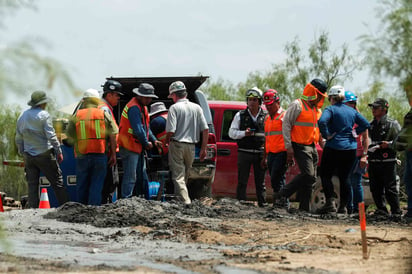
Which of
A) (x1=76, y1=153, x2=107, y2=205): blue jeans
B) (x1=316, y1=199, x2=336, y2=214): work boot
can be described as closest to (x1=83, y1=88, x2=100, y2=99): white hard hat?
(x1=76, y1=153, x2=107, y2=205): blue jeans

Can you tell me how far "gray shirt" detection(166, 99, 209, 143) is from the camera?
1248cm

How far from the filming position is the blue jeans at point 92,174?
12.1m

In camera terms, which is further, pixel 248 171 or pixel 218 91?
pixel 218 91

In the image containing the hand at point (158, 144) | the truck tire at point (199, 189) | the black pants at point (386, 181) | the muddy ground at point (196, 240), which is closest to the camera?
the muddy ground at point (196, 240)

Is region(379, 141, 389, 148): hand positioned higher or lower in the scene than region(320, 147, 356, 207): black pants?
higher

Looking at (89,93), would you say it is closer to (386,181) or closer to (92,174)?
(92,174)

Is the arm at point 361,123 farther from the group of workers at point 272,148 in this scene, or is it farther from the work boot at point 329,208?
the work boot at point 329,208

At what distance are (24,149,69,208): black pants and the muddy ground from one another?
4.20ft

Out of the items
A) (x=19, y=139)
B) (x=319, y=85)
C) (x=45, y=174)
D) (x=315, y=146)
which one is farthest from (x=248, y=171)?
(x=19, y=139)

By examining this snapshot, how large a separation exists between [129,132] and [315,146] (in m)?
2.82

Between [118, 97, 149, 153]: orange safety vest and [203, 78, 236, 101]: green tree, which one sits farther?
[203, 78, 236, 101]: green tree

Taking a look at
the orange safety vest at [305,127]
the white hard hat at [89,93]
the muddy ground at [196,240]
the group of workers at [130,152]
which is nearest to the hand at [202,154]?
the group of workers at [130,152]

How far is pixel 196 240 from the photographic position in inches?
357

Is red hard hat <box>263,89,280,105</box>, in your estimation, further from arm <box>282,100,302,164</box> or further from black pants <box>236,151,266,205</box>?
black pants <box>236,151,266,205</box>
